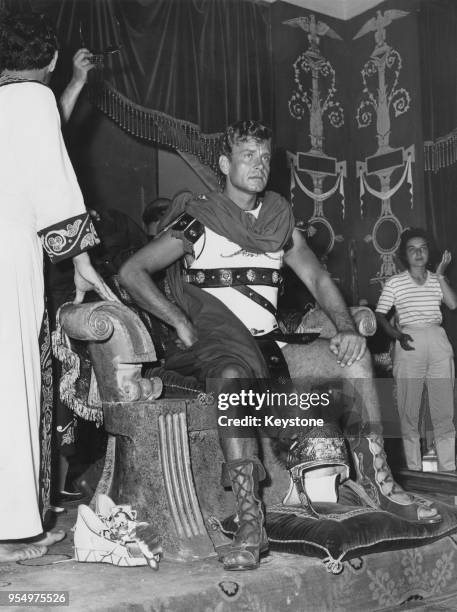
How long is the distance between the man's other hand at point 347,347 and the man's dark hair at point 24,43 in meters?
1.60

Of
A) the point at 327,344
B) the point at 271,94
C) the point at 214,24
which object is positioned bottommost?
the point at 327,344

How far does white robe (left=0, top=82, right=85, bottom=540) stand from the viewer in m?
2.55

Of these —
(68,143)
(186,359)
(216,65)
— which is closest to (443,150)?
(216,65)

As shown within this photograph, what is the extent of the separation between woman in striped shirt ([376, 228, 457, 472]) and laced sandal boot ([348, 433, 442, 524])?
249 centimetres

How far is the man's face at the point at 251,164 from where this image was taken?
310 cm

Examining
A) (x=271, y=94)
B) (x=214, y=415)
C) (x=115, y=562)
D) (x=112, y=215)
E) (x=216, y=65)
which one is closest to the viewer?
(x=115, y=562)

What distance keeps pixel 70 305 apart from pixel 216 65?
3.86 m

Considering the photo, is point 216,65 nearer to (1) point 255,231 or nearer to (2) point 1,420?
(1) point 255,231

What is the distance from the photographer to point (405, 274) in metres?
5.64

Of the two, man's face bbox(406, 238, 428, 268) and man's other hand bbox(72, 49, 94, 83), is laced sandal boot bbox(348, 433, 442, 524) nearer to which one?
man's other hand bbox(72, 49, 94, 83)

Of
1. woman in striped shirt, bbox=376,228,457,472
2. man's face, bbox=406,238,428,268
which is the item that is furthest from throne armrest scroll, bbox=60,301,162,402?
man's face, bbox=406,238,428,268

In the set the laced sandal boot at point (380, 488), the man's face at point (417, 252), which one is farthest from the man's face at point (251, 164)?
Answer: the man's face at point (417, 252)

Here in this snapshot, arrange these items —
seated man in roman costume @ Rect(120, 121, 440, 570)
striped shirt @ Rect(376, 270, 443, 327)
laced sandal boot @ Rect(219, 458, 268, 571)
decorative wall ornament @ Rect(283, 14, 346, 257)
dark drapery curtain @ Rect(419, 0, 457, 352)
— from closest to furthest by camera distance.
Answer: laced sandal boot @ Rect(219, 458, 268, 571), seated man in roman costume @ Rect(120, 121, 440, 570), striped shirt @ Rect(376, 270, 443, 327), dark drapery curtain @ Rect(419, 0, 457, 352), decorative wall ornament @ Rect(283, 14, 346, 257)

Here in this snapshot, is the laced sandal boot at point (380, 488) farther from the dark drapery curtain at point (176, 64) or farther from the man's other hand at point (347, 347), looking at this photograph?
the dark drapery curtain at point (176, 64)
